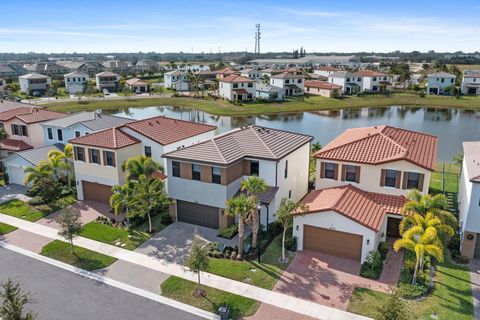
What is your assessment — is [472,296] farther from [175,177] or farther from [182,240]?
[175,177]

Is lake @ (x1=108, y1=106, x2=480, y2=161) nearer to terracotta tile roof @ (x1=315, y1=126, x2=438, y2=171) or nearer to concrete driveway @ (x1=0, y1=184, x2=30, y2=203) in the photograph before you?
terracotta tile roof @ (x1=315, y1=126, x2=438, y2=171)

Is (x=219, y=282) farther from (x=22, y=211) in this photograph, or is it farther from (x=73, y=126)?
(x=73, y=126)

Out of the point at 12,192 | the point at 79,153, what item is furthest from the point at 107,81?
the point at 79,153

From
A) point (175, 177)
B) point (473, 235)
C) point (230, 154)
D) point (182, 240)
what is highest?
point (230, 154)

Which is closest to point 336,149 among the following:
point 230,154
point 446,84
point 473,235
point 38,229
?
point 230,154

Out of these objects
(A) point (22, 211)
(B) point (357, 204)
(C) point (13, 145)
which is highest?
(C) point (13, 145)

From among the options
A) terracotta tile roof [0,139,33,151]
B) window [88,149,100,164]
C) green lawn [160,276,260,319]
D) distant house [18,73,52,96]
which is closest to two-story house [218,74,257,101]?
distant house [18,73,52,96]
